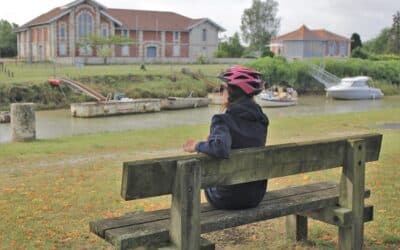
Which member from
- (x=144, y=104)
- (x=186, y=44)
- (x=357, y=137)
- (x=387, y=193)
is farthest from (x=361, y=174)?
(x=186, y=44)

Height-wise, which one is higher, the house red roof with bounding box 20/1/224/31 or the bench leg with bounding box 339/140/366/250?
the house red roof with bounding box 20/1/224/31

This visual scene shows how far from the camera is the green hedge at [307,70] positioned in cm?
5900

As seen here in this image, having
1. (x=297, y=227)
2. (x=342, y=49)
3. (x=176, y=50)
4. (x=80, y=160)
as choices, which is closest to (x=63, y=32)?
(x=176, y=50)

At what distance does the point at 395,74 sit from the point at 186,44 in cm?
2844

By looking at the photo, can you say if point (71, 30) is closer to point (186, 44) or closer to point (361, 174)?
point (186, 44)

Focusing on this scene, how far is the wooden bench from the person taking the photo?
4.06 metres

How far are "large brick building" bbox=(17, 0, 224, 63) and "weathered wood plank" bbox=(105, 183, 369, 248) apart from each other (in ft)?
228

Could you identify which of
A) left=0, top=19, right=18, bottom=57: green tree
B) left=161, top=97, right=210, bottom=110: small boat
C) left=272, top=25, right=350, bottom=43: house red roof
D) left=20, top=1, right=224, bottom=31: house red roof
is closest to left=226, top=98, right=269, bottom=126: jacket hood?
left=161, top=97, right=210, bottom=110: small boat

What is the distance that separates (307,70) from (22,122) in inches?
1741

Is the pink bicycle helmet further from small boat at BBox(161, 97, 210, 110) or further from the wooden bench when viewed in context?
small boat at BBox(161, 97, 210, 110)

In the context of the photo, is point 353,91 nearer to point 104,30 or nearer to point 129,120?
point 129,120

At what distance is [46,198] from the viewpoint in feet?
26.7

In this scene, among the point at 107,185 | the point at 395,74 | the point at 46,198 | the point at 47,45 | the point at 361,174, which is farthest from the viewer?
the point at 47,45

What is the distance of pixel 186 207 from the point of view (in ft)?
13.5
